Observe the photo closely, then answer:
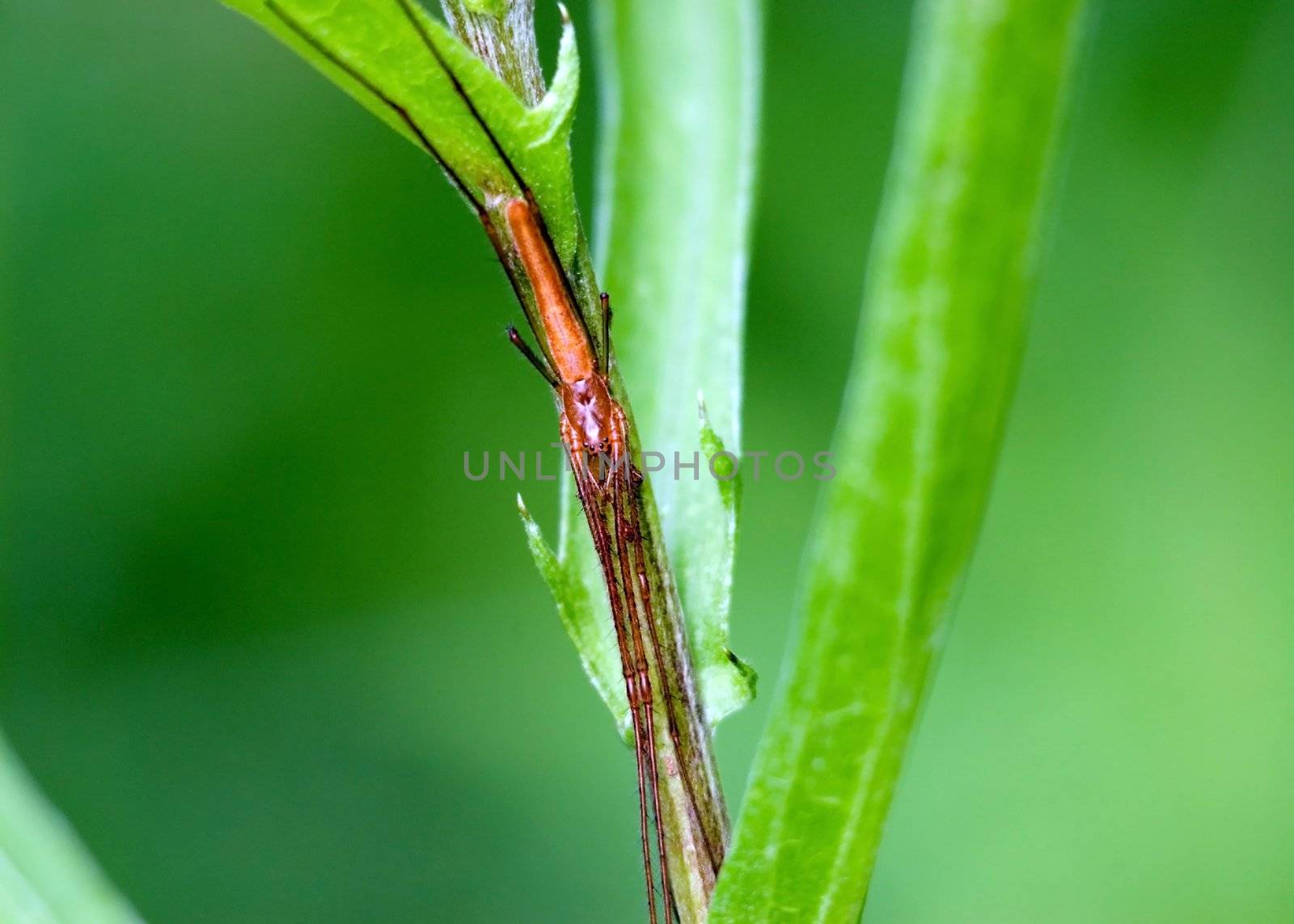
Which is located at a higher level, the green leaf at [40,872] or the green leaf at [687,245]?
the green leaf at [687,245]

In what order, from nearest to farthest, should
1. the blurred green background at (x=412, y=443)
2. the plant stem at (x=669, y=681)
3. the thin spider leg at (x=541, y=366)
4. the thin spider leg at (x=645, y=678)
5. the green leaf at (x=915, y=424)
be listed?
1. the green leaf at (x=915, y=424)
2. the plant stem at (x=669, y=681)
3. the thin spider leg at (x=645, y=678)
4. the thin spider leg at (x=541, y=366)
5. the blurred green background at (x=412, y=443)

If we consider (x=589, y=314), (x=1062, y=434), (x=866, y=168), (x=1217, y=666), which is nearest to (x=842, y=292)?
(x=866, y=168)

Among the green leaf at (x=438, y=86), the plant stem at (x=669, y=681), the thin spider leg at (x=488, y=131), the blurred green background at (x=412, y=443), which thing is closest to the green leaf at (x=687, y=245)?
the plant stem at (x=669, y=681)

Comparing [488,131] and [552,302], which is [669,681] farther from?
[488,131]

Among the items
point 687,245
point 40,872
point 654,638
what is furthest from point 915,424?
point 40,872

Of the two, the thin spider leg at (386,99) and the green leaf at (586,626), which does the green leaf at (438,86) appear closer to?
the thin spider leg at (386,99)

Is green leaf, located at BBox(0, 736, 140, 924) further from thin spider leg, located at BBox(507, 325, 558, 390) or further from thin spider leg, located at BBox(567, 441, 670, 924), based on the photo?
thin spider leg, located at BBox(507, 325, 558, 390)
